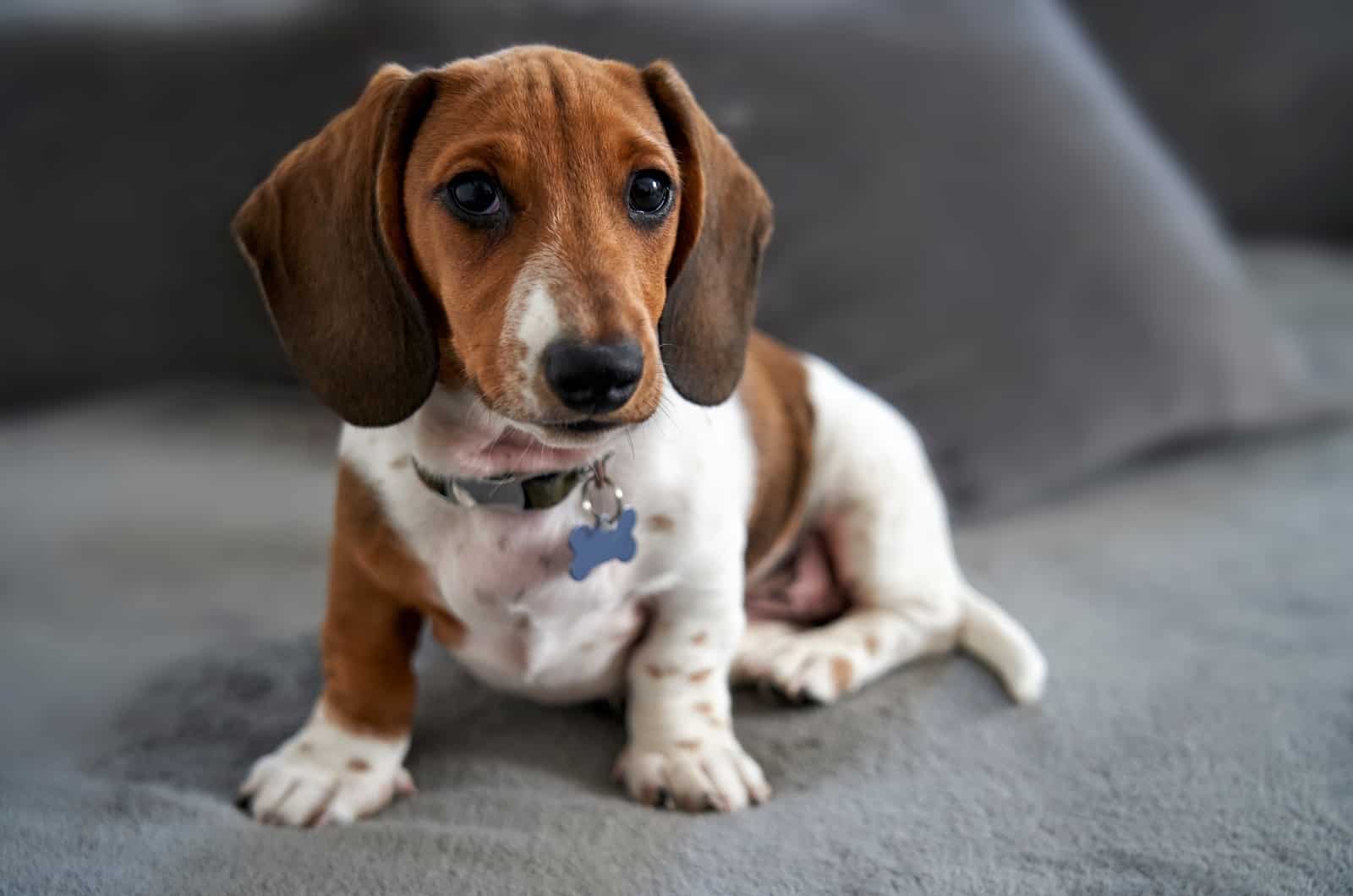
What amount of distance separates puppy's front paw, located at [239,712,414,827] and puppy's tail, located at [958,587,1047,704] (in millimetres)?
1031

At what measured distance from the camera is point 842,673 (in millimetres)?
2207

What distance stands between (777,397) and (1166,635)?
899 millimetres

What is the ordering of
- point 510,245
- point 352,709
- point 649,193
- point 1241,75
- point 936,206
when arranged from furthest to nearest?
1. point 1241,75
2. point 936,206
3. point 352,709
4. point 649,193
5. point 510,245

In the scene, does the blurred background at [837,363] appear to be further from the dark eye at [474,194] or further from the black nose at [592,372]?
the dark eye at [474,194]

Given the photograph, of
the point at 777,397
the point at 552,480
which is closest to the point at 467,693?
the point at 552,480

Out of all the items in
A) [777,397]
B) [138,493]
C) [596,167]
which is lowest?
[138,493]

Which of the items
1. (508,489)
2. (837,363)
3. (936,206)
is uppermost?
(936,206)

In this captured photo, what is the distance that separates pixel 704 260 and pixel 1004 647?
952mm

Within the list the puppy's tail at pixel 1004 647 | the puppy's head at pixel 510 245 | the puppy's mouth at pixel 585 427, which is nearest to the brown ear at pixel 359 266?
the puppy's head at pixel 510 245

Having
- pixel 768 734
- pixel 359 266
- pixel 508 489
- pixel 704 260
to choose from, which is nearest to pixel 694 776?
pixel 768 734

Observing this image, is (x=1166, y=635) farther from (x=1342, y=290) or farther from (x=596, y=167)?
(x=1342, y=290)

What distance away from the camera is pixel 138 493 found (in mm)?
3102

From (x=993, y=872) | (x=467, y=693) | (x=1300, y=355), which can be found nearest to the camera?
(x=993, y=872)

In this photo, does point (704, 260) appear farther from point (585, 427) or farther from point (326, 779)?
point (326, 779)
